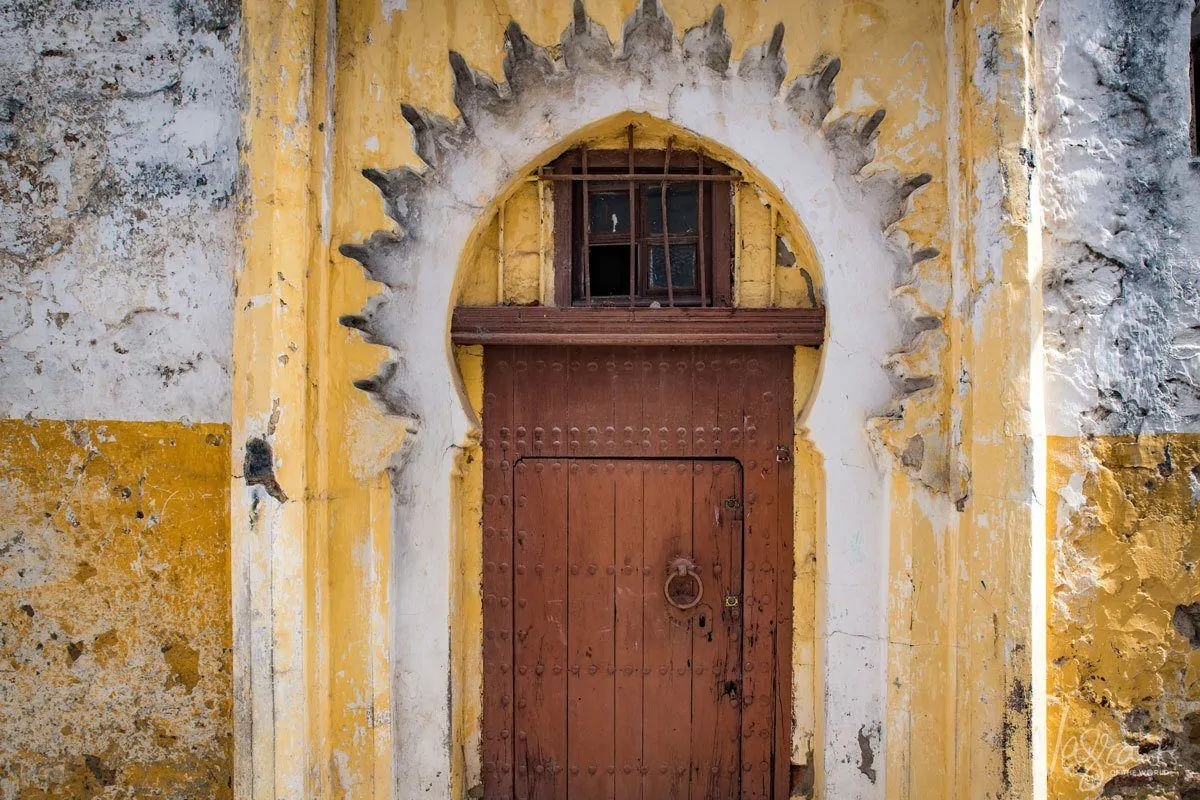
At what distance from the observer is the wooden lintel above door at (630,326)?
315 centimetres

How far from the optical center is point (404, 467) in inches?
120

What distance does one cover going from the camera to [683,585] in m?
3.31

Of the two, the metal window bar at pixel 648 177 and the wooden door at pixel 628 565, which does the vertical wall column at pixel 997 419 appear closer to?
the wooden door at pixel 628 565

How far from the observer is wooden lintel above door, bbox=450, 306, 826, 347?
3.15 m

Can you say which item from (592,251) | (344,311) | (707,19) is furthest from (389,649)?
(707,19)

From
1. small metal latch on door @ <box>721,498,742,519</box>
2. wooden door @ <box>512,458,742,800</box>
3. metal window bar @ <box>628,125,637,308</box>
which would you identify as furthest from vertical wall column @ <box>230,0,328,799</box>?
small metal latch on door @ <box>721,498,742,519</box>

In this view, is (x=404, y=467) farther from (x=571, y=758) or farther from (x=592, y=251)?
(x=571, y=758)

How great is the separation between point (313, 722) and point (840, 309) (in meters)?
2.61

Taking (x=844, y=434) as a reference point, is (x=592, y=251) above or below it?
above

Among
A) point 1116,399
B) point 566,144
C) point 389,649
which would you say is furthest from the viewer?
point 566,144

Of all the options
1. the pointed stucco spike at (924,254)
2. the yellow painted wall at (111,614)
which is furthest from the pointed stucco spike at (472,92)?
the pointed stucco spike at (924,254)

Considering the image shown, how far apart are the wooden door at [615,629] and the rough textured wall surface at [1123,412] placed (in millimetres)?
1296

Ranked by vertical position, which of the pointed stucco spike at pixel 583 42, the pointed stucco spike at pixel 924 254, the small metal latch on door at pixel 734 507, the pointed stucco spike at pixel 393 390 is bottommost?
the small metal latch on door at pixel 734 507

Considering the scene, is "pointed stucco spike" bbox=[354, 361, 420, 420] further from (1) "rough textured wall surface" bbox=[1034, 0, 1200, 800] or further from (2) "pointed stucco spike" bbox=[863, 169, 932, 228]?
(1) "rough textured wall surface" bbox=[1034, 0, 1200, 800]
